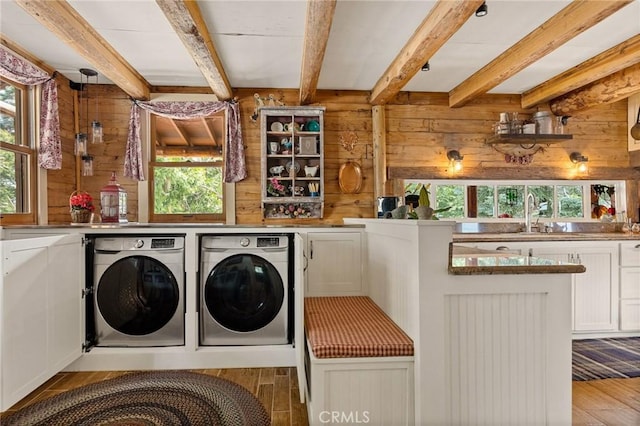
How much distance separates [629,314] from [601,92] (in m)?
2.02

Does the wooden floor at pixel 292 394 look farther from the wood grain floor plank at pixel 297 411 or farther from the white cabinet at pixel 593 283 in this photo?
the white cabinet at pixel 593 283

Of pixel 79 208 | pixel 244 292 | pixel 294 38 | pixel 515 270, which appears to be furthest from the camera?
pixel 79 208

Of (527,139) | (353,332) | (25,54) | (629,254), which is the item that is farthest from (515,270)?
(25,54)

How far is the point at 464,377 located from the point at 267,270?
1464 mm

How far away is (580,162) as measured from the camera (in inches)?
151

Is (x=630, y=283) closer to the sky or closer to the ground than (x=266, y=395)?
closer to the sky

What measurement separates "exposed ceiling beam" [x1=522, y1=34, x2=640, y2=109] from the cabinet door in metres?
2.44

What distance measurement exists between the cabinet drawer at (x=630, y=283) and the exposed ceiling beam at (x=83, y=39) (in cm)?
462

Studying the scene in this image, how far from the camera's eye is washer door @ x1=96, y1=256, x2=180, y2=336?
251cm

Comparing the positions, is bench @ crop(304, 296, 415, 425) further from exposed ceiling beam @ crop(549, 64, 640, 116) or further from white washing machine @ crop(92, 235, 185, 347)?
exposed ceiling beam @ crop(549, 64, 640, 116)

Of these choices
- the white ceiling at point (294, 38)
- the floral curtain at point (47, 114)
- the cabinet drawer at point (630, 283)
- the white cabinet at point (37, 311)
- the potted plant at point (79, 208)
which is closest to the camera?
the white cabinet at point (37, 311)

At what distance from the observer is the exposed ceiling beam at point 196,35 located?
1.98 meters

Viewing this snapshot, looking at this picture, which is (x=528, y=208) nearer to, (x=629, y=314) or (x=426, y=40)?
(x=629, y=314)

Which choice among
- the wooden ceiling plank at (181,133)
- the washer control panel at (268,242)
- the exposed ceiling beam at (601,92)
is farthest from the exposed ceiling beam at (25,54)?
Result: the exposed ceiling beam at (601,92)
